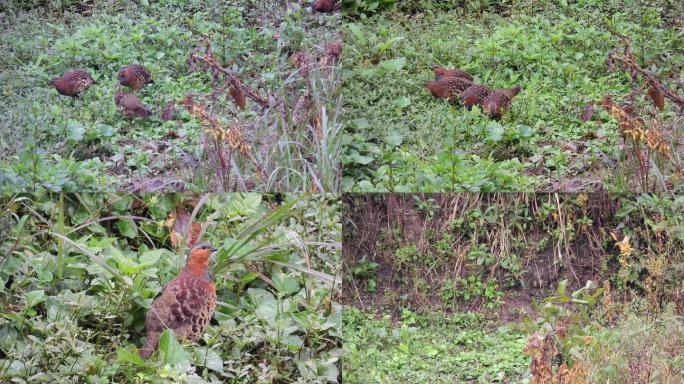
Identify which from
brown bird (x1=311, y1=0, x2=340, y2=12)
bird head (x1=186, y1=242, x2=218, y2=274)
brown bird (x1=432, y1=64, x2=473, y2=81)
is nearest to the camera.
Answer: bird head (x1=186, y1=242, x2=218, y2=274)

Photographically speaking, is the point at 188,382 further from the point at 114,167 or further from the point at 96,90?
the point at 96,90

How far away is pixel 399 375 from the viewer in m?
5.02

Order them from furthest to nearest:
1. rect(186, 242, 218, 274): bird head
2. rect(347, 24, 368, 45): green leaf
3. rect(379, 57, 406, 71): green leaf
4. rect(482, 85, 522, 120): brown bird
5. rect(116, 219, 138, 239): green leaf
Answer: rect(347, 24, 368, 45): green leaf < rect(379, 57, 406, 71): green leaf < rect(482, 85, 522, 120): brown bird < rect(116, 219, 138, 239): green leaf < rect(186, 242, 218, 274): bird head

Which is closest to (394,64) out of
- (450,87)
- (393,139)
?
(450,87)

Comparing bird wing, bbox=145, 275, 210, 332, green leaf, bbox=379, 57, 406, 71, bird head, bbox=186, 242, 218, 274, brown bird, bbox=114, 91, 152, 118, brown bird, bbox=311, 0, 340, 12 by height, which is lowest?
bird wing, bbox=145, 275, 210, 332

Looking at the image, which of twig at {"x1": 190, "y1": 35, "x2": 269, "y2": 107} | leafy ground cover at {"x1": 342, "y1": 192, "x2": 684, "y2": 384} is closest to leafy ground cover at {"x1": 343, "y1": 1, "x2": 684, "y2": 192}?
leafy ground cover at {"x1": 342, "y1": 192, "x2": 684, "y2": 384}

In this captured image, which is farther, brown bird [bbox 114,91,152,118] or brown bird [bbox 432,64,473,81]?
brown bird [bbox 432,64,473,81]

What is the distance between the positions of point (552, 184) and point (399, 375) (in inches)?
50.4

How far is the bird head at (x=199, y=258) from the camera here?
4496 millimetres

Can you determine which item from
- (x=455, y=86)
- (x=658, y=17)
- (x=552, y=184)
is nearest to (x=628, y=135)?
(x=552, y=184)

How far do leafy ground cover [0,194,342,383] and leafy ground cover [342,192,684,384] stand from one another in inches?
14.4

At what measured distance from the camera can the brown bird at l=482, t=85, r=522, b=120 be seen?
5762 millimetres

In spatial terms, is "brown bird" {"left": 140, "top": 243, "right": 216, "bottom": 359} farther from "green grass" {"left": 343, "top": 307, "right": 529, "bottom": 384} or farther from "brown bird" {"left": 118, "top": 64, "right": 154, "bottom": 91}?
"brown bird" {"left": 118, "top": 64, "right": 154, "bottom": 91}

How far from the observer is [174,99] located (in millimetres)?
5898
